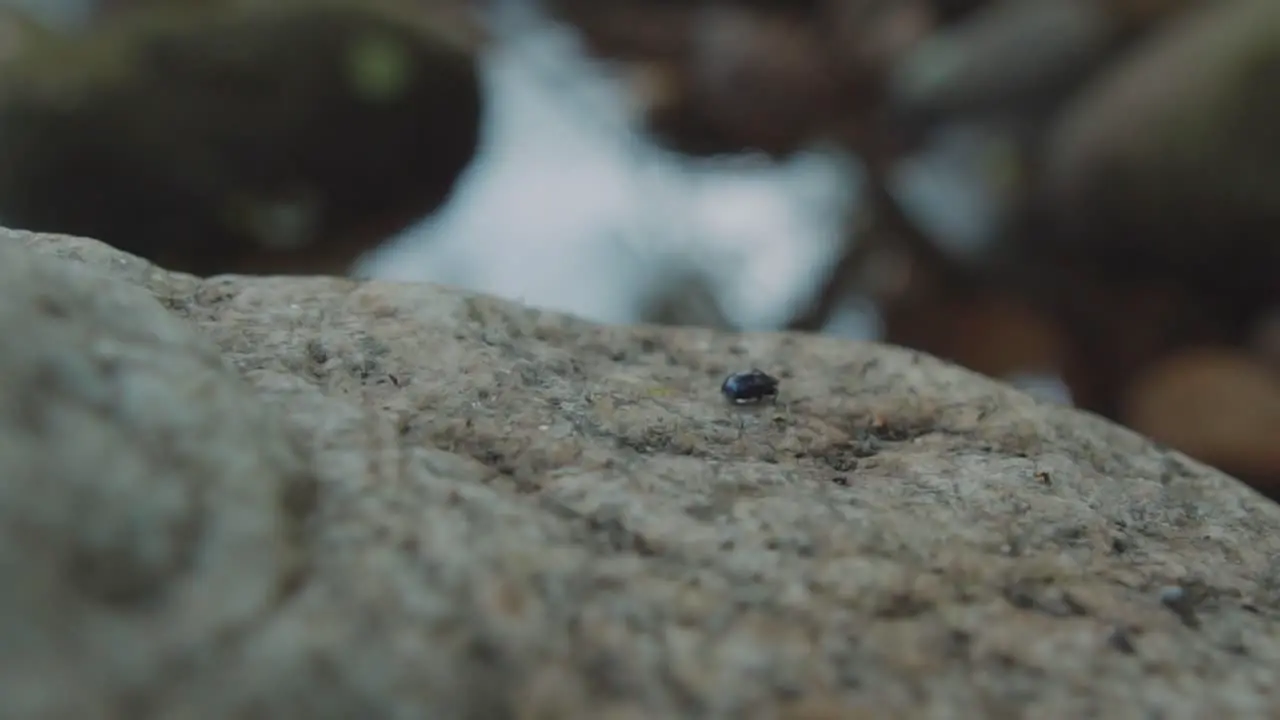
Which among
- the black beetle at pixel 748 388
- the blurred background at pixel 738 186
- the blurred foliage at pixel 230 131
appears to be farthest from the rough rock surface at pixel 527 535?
the blurred foliage at pixel 230 131

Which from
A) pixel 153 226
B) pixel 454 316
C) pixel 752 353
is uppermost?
pixel 153 226

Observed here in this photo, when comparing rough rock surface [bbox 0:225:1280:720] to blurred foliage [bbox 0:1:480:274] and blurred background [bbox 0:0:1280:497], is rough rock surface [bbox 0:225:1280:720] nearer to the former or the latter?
blurred background [bbox 0:0:1280:497]

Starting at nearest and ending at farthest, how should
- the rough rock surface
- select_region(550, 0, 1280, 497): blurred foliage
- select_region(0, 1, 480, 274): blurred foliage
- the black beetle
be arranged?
the rough rock surface → the black beetle → select_region(0, 1, 480, 274): blurred foliage → select_region(550, 0, 1280, 497): blurred foliage

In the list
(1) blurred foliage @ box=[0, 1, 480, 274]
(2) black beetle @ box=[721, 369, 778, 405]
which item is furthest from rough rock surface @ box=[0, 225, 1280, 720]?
(1) blurred foliage @ box=[0, 1, 480, 274]

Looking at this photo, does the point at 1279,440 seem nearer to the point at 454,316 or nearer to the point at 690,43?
the point at 454,316

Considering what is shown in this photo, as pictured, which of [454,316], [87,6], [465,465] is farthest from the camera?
[87,6]

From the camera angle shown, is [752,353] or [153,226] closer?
[752,353]

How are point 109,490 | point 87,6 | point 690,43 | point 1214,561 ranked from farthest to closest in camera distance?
point 690,43 < point 87,6 < point 1214,561 < point 109,490

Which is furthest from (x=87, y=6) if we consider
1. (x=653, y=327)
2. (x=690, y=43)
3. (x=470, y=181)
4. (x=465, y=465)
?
(x=465, y=465)
